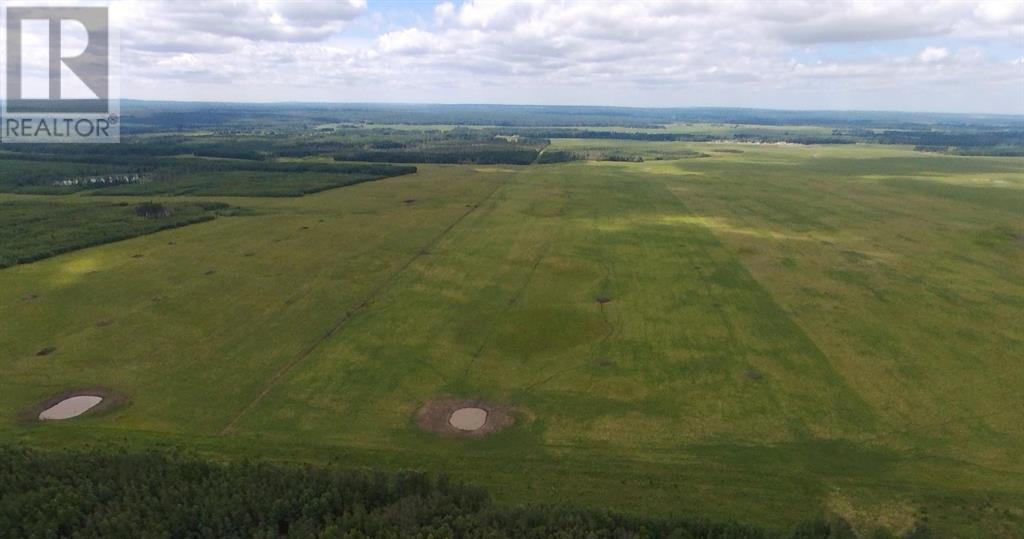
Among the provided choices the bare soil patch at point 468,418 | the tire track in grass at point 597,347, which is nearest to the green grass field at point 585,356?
the tire track in grass at point 597,347

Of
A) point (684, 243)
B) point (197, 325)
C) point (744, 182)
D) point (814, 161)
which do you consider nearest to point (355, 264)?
point (197, 325)

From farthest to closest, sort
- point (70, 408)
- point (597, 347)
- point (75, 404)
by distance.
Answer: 1. point (597, 347)
2. point (75, 404)
3. point (70, 408)

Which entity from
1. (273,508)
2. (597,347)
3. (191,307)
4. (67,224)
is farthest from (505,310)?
(67,224)

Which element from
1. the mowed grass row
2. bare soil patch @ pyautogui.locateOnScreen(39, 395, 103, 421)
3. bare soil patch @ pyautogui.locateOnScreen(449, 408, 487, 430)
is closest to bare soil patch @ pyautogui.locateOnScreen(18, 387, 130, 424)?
bare soil patch @ pyautogui.locateOnScreen(39, 395, 103, 421)

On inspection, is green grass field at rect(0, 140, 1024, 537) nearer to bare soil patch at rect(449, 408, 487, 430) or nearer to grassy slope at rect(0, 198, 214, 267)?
bare soil patch at rect(449, 408, 487, 430)

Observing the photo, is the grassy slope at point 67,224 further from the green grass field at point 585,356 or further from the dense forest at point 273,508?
the dense forest at point 273,508

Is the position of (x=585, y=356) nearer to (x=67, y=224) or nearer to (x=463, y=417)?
(x=463, y=417)
